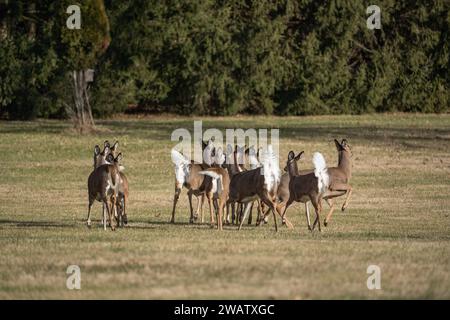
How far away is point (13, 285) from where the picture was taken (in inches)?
469

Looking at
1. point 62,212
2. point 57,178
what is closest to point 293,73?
point 57,178

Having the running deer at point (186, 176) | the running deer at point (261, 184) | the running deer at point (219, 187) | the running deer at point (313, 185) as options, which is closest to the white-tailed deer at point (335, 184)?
the running deer at point (313, 185)

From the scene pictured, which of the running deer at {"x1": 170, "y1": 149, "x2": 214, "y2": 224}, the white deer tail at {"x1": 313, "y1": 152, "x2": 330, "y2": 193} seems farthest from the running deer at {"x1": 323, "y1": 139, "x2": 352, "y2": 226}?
the running deer at {"x1": 170, "y1": 149, "x2": 214, "y2": 224}

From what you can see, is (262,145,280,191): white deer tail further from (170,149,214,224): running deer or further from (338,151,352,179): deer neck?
(338,151,352,179): deer neck

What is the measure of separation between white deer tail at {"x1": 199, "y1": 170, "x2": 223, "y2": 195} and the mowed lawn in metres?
0.67

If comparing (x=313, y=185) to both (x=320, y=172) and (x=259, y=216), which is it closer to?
(x=320, y=172)

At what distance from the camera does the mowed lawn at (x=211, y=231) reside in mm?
11633

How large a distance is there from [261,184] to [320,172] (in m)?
1.03

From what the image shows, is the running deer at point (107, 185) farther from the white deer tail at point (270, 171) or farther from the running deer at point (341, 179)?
the running deer at point (341, 179)

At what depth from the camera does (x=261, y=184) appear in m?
18.5

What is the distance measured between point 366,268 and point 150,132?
81.0ft

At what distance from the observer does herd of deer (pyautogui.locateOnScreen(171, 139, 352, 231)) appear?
1845 cm

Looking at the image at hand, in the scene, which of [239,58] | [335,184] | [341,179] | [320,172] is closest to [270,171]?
[320,172]
